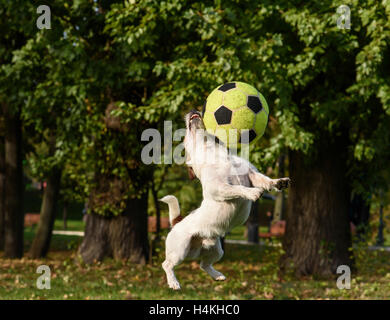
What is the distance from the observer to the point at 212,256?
2.19 m

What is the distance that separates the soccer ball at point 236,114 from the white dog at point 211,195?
0.16 feet

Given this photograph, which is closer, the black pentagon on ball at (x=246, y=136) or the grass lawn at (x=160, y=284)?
the black pentagon on ball at (x=246, y=136)

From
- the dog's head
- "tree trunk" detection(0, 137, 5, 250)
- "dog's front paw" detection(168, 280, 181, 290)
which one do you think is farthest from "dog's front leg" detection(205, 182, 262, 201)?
"tree trunk" detection(0, 137, 5, 250)

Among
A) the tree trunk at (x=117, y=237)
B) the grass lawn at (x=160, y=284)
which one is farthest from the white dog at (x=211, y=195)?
the tree trunk at (x=117, y=237)

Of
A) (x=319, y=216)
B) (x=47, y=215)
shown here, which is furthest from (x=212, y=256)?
(x=47, y=215)

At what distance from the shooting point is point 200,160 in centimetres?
196

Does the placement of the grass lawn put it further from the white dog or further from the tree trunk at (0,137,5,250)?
the white dog

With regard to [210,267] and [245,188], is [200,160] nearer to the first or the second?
[245,188]

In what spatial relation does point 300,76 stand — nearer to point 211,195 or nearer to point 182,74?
point 182,74

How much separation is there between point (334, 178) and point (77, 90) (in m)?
7.62

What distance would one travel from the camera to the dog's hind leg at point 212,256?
2.14 meters

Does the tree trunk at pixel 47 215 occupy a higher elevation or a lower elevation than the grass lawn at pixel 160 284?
higher

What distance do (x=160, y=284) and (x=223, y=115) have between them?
1369 cm

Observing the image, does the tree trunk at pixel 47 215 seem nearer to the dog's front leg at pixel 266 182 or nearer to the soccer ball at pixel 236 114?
the soccer ball at pixel 236 114
